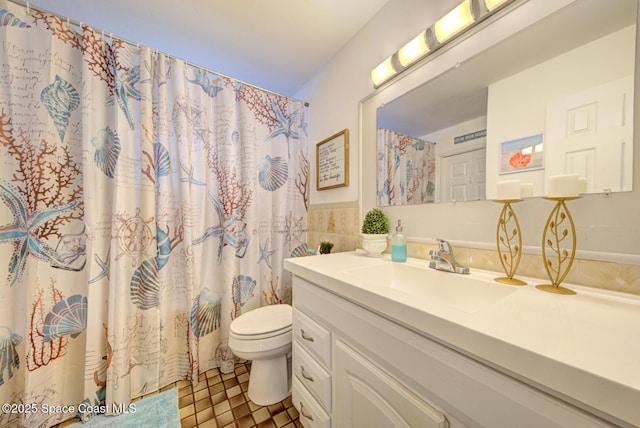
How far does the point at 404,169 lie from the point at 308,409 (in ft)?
4.00

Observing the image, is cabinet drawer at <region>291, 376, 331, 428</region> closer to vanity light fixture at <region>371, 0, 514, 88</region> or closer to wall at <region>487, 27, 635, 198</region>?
wall at <region>487, 27, 635, 198</region>

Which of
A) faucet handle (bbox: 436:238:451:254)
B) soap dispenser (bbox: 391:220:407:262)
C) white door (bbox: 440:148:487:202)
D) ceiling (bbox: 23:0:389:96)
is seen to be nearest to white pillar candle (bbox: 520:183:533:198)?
white door (bbox: 440:148:487:202)

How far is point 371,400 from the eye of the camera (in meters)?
0.63

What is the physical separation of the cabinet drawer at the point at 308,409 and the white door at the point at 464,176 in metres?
1.03

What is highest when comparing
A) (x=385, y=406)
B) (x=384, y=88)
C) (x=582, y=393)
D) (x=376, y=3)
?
(x=376, y=3)

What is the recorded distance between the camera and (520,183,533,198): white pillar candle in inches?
28.4

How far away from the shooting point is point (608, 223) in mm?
593

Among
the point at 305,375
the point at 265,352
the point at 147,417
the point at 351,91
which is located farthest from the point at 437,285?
the point at 147,417

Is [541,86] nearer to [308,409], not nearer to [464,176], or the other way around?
[464,176]

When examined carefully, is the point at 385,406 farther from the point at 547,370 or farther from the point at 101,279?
the point at 101,279

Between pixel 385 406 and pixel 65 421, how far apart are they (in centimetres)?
164

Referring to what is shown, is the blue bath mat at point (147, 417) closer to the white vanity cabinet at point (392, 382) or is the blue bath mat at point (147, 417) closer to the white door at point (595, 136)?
the white vanity cabinet at point (392, 382)

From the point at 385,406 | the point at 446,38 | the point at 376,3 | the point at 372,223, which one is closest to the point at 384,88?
the point at 446,38

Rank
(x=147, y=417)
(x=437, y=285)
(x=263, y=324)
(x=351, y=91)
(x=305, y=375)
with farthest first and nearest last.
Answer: (x=351, y=91), (x=263, y=324), (x=147, y=417), (x=305, y=375), (x=437, y=285)
